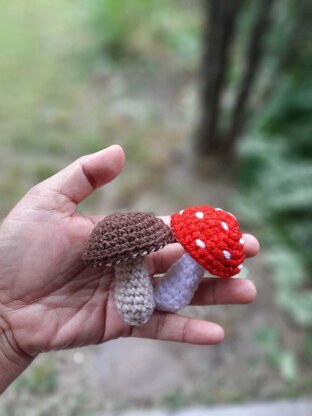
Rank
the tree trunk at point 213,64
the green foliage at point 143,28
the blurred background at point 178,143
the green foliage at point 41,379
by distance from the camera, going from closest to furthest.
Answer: the green foliage at point 41,379 < the blurred background at point 178,143 < the tree trunk at point 213,64 < the green foliage at point 143,28

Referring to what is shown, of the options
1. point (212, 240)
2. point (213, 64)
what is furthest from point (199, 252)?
point (213, 64)

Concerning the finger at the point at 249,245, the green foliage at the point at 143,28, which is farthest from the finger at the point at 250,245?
the green foliage at the point at 143,28

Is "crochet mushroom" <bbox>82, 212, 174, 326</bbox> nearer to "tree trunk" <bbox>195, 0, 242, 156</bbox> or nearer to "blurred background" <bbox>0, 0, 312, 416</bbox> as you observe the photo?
"blurred background" <bbox>0, 0, 312, 416</bbox>

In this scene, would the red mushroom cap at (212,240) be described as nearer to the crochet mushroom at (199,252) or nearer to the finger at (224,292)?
the crochet mushroom at (199,252)

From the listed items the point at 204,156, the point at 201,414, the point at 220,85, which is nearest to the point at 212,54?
the point at 220,85

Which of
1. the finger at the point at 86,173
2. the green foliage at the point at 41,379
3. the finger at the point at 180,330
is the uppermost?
the finger at the point at 86,173

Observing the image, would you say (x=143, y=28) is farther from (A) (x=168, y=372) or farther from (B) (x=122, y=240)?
(B) (x=122, y=240)
